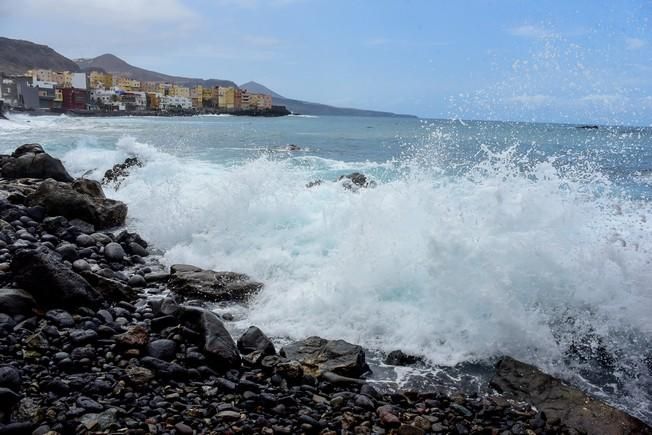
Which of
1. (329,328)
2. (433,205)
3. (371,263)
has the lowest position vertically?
(329,328)

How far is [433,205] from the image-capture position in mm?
7215

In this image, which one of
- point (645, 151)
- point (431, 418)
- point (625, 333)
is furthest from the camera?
point (645, 151)

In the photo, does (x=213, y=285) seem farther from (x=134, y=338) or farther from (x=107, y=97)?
(x=107, y=97)

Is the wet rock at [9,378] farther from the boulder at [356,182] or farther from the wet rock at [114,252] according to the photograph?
the boulder at [356,182]

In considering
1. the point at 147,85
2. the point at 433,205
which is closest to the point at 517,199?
the point at 433,205

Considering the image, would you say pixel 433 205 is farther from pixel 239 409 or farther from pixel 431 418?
pixel 239 409

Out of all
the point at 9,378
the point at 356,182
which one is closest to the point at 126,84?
the point at 356,182

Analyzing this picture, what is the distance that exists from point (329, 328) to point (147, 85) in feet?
448

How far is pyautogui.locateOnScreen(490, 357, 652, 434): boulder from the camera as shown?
392 cm

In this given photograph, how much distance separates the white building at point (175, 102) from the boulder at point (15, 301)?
107 m

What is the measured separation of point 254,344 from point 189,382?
80 centimetres

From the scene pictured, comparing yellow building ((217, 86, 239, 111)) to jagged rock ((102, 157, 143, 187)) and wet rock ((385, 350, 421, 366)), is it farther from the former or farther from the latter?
wet rock ((385, 350, 421, 366))

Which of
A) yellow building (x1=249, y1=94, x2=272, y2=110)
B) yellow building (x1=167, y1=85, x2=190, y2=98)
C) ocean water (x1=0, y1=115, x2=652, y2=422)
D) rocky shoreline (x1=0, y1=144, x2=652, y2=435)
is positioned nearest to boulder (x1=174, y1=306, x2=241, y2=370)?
rocky shoreline (x1=0, y1=144, x2=652, y2=435)

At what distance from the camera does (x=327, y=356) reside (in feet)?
15.5
